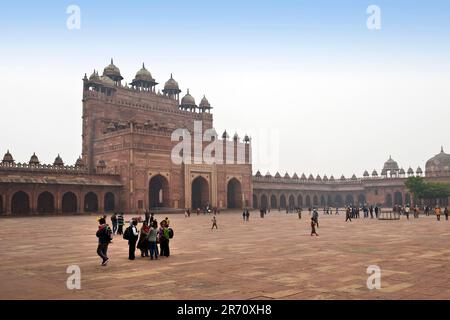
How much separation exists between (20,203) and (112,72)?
26.7m

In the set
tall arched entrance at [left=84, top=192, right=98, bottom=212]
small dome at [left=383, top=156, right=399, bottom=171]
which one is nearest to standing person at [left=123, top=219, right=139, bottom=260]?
tall arched entrance at [left=84, top=192, right=98, bottom=212]

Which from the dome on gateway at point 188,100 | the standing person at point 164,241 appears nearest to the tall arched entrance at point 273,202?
the dome on gateway at point 188,100

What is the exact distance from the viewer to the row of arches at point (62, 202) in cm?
4112

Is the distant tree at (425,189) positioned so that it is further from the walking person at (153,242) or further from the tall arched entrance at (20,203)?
the walking person at (153,242)

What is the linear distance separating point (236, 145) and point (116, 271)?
50.2m

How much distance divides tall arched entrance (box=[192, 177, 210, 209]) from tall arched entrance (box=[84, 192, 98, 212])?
527 inches

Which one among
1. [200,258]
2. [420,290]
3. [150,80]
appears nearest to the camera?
[420,290]

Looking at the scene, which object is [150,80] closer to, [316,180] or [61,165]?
[61,165]

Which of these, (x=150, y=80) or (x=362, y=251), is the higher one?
(x=150, y=80)

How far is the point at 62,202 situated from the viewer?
44.3 m

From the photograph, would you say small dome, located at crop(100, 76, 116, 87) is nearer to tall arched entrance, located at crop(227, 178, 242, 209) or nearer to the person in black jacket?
tall arched entrance, located at crop(227, 178, 242, 209)

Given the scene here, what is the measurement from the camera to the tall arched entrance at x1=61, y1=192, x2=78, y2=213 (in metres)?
44.4

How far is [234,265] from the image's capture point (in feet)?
33.8
